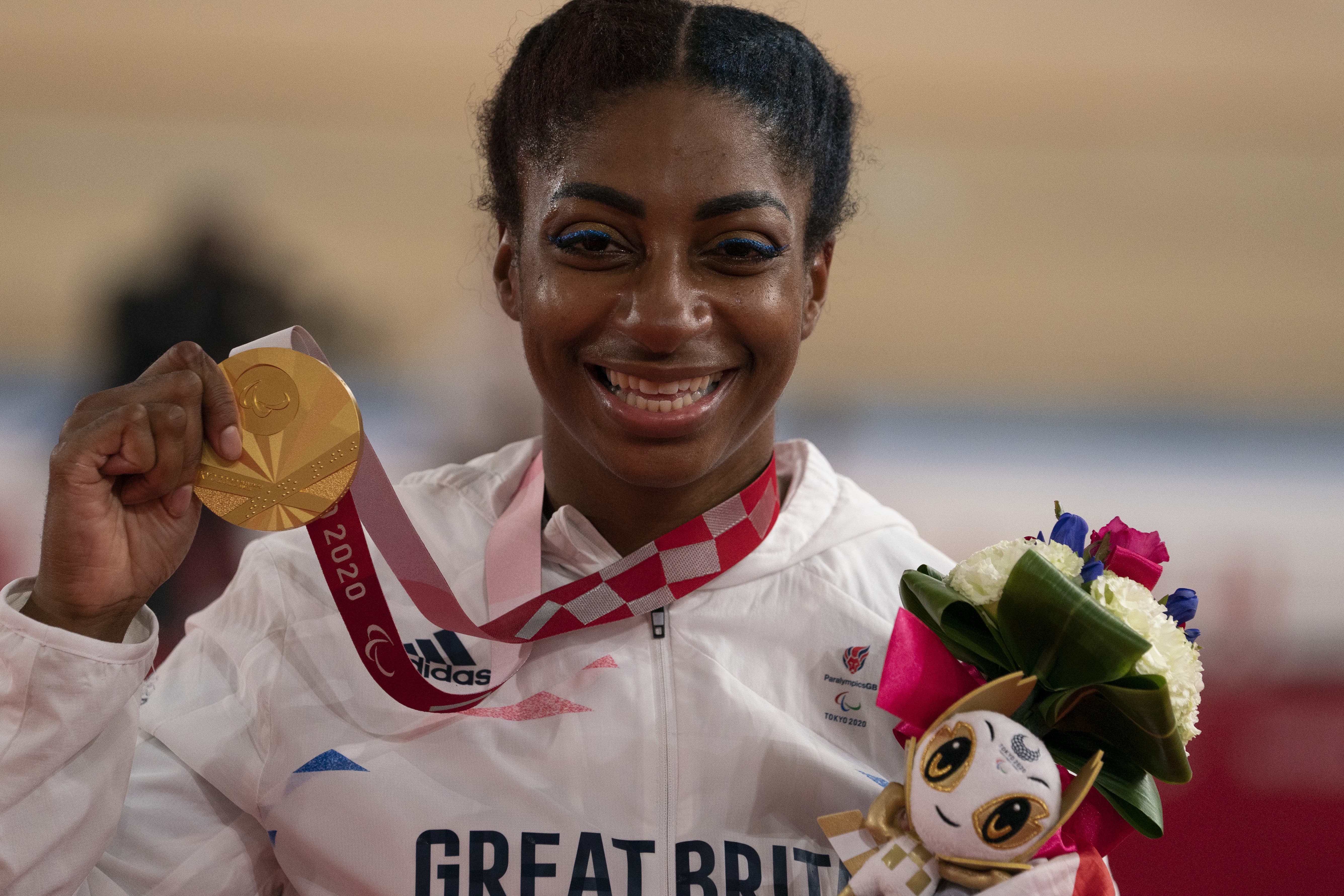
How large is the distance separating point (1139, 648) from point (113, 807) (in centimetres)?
106

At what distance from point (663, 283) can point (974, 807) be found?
651 millimetres

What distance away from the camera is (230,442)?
114cm

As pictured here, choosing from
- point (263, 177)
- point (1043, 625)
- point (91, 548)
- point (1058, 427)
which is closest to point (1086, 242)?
point (1058, 427)

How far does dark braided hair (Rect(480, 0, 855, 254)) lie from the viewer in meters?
1.35

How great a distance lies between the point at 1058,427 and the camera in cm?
392

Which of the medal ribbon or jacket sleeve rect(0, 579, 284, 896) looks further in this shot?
the medal ribbon

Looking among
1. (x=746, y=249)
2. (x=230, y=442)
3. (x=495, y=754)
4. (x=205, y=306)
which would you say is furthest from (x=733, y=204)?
(x=205, y=306)

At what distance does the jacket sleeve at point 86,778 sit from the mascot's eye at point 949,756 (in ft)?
2.64

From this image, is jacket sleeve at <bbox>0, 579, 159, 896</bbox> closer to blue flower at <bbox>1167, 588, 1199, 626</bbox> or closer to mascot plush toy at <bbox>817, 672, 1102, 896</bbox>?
mascot plush toy at <bbox>817, 672, 1102, 896</bbox>

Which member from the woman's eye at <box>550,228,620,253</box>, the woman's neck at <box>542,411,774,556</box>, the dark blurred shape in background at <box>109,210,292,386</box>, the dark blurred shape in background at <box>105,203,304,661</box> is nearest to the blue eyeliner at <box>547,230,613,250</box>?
the woman's eye at <box>550,228,620,253</box>

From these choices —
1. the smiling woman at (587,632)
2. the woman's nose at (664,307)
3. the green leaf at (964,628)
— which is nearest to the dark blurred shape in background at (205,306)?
the smiling woman at (587,632)

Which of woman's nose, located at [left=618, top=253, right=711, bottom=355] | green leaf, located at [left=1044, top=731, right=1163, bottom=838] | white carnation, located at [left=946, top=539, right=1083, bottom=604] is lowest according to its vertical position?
green leaf, located at [left=1044, top=731, right=1163, bottom=838]

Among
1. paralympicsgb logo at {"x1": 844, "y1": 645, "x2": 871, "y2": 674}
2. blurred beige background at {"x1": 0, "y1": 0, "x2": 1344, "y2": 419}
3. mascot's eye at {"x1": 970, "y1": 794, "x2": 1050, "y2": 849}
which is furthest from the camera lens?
blurred beige background at {"x1": 0, "y1": 0, "x2": 1344, "y2": 419}

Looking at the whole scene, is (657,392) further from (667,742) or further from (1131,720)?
(1131,720)
